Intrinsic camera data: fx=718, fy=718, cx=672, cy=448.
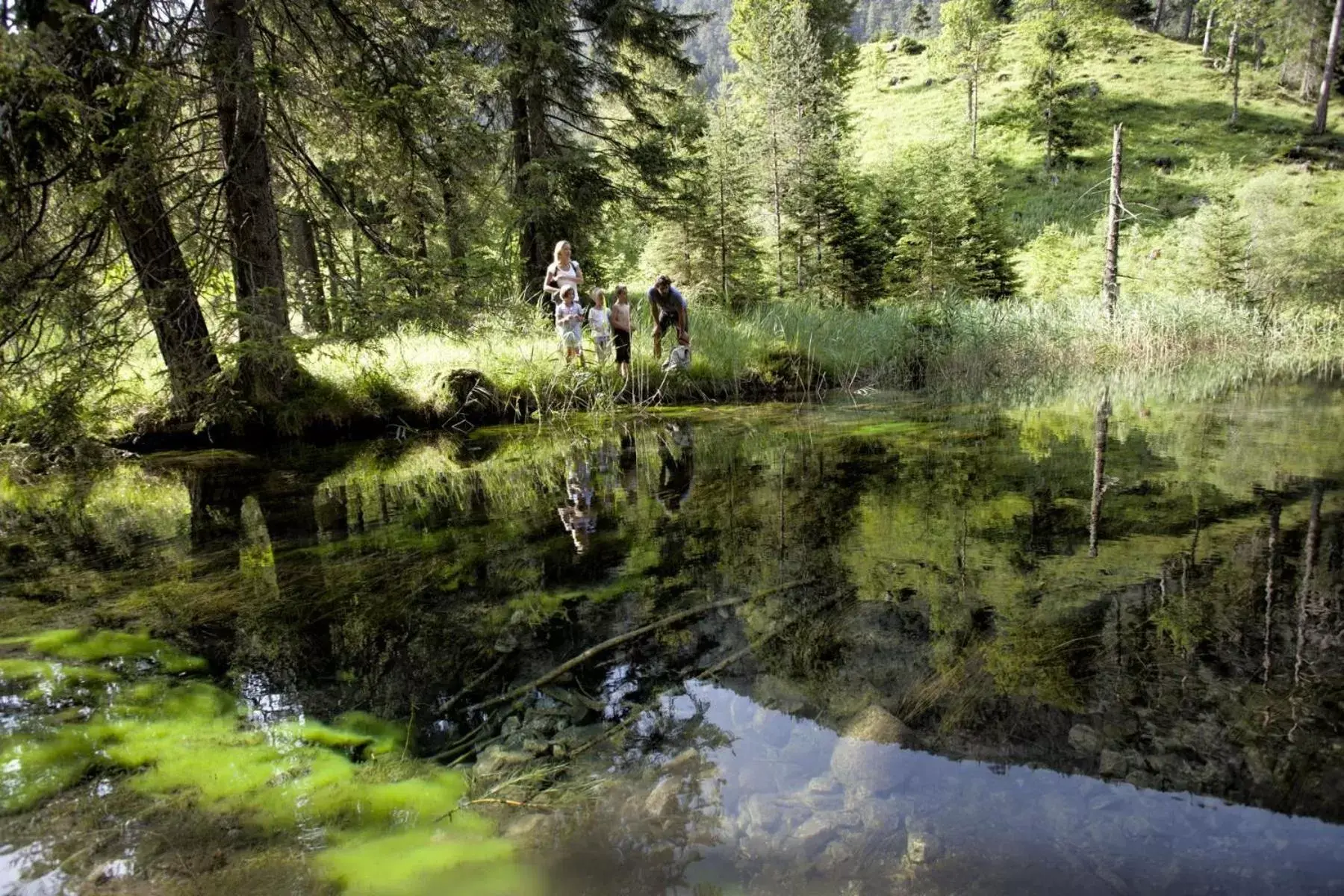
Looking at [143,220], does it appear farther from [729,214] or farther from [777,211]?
[777,211]

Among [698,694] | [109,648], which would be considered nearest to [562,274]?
[109,648]

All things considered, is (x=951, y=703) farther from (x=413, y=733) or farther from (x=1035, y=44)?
(x=1035, y=44)

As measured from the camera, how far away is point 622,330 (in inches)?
433

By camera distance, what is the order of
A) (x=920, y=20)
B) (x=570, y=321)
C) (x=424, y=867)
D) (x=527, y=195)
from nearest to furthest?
1. (x=424, y=867)
2. (x=570, y=321)
3. (x=527, y=195)
4. (x=920, y=20)

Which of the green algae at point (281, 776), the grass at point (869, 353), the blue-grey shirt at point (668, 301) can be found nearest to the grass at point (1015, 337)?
the grass at point (869, 353)

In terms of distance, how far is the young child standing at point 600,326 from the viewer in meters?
10.9

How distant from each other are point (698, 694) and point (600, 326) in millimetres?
8786

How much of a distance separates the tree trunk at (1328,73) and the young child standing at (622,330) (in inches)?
1663

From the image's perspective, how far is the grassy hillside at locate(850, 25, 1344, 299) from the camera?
21.5 metres

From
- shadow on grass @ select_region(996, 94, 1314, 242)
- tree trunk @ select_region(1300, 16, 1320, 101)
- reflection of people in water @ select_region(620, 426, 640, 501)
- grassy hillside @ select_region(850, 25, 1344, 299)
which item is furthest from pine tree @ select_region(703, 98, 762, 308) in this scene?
tree trunk @ select_region(1300, 16, 1320, 101)

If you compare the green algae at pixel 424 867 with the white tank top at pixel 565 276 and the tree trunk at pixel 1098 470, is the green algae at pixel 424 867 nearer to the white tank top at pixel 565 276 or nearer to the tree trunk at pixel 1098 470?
the tree trunk at pixel 1098 470

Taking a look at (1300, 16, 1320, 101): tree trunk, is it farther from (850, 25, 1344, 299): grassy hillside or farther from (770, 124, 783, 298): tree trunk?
(770, 124, 783, 298): tree trunk

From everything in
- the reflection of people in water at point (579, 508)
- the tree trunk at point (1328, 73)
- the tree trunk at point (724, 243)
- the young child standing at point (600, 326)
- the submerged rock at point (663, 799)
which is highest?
the tree trunk at point (1328, 73)

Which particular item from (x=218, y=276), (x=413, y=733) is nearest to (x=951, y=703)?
(x=413, y=733)
